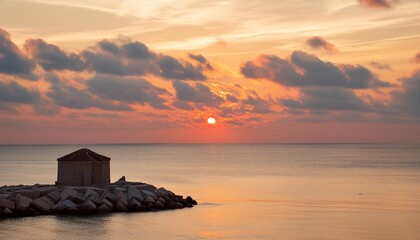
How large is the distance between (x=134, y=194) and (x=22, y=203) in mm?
7676

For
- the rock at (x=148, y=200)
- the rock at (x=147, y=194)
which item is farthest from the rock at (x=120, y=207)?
the rock at (x=147, y=194)

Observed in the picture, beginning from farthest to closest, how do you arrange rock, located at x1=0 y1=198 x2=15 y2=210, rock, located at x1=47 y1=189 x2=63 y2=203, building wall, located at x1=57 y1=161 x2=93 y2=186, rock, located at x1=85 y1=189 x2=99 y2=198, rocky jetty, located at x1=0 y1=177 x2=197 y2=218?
building wall, located at x1=57 y1=161 x2=93 y2=186
rock, located at x1=85 y1=189 x2=99 y2=198
rock, located at x1=47 y1=189 x2=63 y2=203
rocky jetty, located at x1=0 y1=177 x2=197 y2=218
rock, located at x1=0 y1=198 x2=15 y2=210

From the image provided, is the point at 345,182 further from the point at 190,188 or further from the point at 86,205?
the point at 86,205

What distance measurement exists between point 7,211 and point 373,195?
3454cm

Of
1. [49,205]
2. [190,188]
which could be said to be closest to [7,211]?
[49,205]

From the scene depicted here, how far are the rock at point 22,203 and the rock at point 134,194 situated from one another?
662 cm

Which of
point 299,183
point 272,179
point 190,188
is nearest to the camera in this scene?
point 190,188

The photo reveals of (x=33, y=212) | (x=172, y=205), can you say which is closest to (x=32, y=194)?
(x=33, y=212)

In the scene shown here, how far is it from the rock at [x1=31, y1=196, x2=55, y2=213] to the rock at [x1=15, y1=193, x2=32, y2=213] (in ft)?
1.35

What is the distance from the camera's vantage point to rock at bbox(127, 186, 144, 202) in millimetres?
47719

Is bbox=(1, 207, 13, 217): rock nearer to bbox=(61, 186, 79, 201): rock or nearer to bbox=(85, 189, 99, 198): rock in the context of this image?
bbox=(61, 186, 79, 201): rock

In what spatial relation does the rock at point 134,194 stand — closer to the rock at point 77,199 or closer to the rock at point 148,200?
the rock at point 148,200

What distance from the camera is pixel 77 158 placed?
1929 inches

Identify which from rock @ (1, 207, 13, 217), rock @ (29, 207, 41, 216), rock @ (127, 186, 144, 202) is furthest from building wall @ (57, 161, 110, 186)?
rock @ (1, 207, 13, 217)
